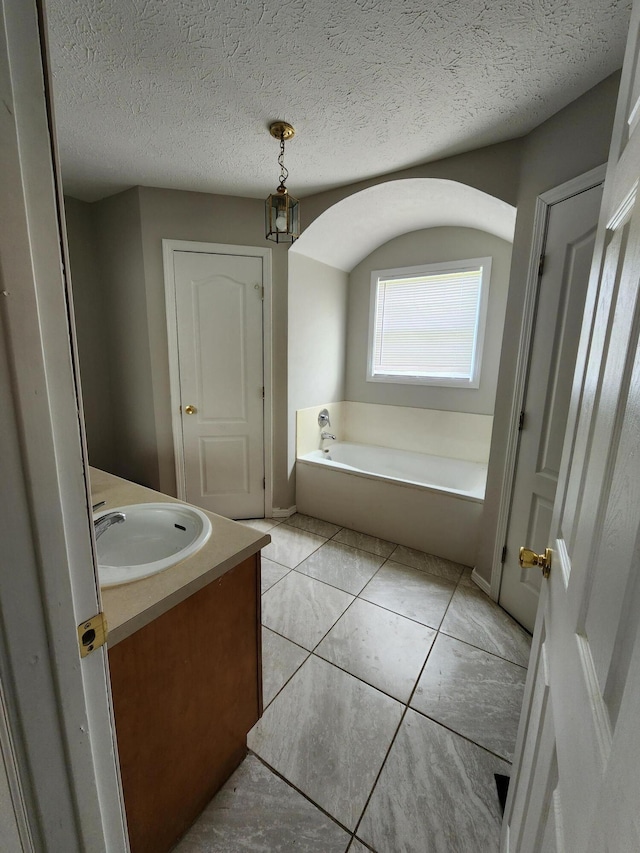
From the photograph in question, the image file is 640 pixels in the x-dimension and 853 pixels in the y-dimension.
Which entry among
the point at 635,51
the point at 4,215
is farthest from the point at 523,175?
the point at 4,215

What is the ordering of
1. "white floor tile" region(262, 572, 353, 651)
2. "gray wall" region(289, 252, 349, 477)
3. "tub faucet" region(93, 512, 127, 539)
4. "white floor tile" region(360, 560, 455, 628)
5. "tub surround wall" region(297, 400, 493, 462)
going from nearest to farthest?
"tub faucet" region(93, 512, 127, 539)
"white floor tile" region(262, 572, 353, 651)
"white floor tile" region(360, 560, 455, 628)
"gray wall" region(289, 252, 349, 477)
"tub surround wall" region(297, 400, 493, 462)

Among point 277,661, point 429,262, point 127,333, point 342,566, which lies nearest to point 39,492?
point 277,661

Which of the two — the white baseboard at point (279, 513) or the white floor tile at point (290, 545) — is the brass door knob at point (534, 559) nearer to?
the white floor tile at point (290, 545)

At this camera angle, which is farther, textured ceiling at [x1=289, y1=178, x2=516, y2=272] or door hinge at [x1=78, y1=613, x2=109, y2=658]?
textured ceiling at [x1=289, y1=178, x2=516, y2=272]

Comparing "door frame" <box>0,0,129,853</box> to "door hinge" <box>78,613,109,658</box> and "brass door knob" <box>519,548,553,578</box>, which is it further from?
"brass door knob" <box>519,548,553,578</box>

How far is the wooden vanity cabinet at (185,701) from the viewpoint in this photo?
830 millimetres

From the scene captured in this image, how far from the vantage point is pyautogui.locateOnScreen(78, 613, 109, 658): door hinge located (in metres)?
0.50

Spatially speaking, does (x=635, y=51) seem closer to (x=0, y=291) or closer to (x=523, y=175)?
(x=0, y=291)

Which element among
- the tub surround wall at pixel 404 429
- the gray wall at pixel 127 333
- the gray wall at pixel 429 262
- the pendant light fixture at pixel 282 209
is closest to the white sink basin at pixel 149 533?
the pendant light fixture at pixel 282 209

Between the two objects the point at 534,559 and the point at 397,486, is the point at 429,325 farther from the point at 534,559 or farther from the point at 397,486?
the point at 534,559

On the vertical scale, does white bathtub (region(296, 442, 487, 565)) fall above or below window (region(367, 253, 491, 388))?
below

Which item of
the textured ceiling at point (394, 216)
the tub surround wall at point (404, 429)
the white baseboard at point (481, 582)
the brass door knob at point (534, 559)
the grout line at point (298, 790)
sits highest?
the textured ceiling at point (394, 216)

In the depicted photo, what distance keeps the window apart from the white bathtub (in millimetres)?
763

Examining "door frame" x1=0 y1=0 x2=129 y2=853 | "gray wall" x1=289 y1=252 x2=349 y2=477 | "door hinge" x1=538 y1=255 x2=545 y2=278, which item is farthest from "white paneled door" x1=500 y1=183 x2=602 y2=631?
"door frame" x1=0 y1=0 x2=129 y2=853
